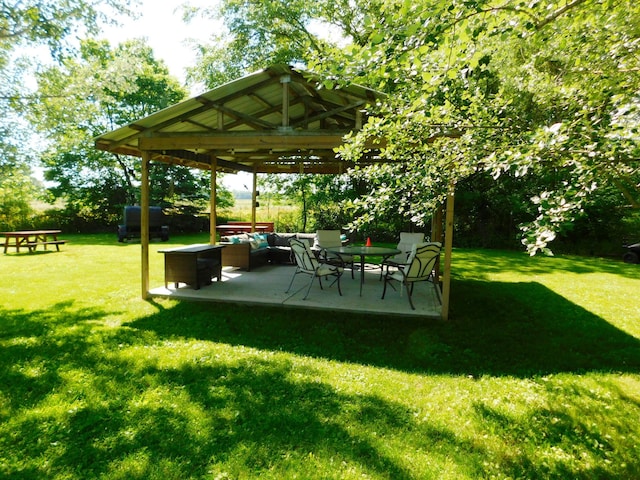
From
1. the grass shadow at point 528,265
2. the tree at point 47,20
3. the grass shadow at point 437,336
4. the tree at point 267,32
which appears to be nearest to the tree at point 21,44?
the tree at point 47,20

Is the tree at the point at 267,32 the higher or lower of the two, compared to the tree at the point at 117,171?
higher

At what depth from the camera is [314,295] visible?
234 inches

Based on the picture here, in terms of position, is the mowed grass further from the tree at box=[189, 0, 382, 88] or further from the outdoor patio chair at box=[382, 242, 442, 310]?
the tree at box=[189, 0, 382, 88]

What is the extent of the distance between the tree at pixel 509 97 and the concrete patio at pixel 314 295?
170cm

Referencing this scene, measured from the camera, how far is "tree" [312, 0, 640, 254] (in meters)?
2.09

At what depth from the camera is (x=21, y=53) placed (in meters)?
6.97

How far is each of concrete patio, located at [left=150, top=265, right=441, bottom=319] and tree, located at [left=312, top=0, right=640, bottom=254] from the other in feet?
5.59

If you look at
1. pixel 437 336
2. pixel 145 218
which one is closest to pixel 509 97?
pixel 437 336

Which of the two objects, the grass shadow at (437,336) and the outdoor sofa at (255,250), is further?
the outdoor sofa at (255,250)

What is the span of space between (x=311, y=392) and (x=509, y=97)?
140 inches

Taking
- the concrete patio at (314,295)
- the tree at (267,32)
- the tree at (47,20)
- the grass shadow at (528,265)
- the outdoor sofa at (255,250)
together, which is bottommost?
the concrete patio at (314,295)

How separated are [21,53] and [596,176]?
9.33 m

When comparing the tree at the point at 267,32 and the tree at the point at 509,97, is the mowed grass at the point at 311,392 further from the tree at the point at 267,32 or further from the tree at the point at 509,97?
the tree at the point at 267,32

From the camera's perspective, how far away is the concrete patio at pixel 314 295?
5.25 meters
